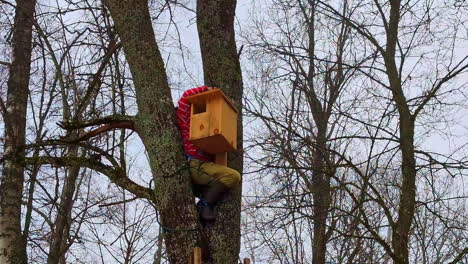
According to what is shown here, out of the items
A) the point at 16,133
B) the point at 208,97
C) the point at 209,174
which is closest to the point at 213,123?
the point at 208,97

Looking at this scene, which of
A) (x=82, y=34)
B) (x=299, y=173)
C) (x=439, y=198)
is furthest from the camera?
(x=299, y=173)

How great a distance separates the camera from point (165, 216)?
9.54 feet

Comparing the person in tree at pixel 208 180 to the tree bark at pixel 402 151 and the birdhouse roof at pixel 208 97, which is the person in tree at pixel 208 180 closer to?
the birdhouse roof at pixel 208 97

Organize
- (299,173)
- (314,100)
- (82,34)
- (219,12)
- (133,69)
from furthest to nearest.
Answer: (314,100) < (299,173) < (82,34) < (219,12) < (133,69)

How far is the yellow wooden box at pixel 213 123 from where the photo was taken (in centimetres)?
316

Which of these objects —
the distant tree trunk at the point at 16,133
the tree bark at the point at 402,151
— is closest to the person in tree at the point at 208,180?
the distant tree trunk at the point at 16,133

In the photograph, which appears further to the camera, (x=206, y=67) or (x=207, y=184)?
(x=206, y=67)

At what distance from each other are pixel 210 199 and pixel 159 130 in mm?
468

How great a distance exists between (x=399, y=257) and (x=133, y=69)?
300 cm

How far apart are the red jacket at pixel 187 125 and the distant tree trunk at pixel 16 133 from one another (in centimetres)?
163

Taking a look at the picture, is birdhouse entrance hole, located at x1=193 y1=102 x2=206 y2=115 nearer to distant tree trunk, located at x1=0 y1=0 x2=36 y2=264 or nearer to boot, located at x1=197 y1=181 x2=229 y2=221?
A: boot, located at x1=197 y1=181 x2=229 y2=221

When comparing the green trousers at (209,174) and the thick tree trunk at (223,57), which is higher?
the thick tree trunk at (223,57)

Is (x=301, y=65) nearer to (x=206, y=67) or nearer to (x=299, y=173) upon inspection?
(x=299, y=173)

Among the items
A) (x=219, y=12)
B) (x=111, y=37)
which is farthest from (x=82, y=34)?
(x=219, y=12)
